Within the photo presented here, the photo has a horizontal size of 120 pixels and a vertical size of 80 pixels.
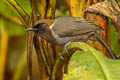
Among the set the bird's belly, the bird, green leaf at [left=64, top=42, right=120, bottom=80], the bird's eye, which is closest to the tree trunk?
the bird

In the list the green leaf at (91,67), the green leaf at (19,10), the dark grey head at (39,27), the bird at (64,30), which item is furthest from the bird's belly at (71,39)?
the green leaf at (91,67)

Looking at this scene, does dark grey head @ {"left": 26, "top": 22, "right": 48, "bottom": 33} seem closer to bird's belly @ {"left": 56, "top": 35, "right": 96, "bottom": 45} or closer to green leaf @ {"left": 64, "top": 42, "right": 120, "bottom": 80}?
bird's belly @ {"left": 56, "top": 35, "right": 96, "bottom": 45}

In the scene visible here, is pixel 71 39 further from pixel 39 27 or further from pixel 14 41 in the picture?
pixel 14 41

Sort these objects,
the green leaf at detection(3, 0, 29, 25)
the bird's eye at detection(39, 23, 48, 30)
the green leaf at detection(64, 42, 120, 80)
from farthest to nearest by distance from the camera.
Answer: the bird's eye at detection(39, 23, 48, 30) → the green leaf at detection(3, 0, 29, 25) → the green leaf at detection(64, 42, 120, 80)

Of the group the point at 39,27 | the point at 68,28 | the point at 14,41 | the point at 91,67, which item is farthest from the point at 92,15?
the point at 14,41

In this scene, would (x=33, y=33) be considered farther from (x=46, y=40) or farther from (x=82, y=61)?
(x=82, y=61)

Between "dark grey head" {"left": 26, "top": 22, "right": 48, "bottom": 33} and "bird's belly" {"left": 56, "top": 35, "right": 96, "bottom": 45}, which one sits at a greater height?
"dark grey head" {"left": 26, "top": 22, "right": 48, "bottom": 33}

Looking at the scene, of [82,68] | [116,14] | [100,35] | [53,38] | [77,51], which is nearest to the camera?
[82,68]

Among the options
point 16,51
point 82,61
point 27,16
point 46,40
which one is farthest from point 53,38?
point 16,51

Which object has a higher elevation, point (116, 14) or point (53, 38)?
point (116, 14)
